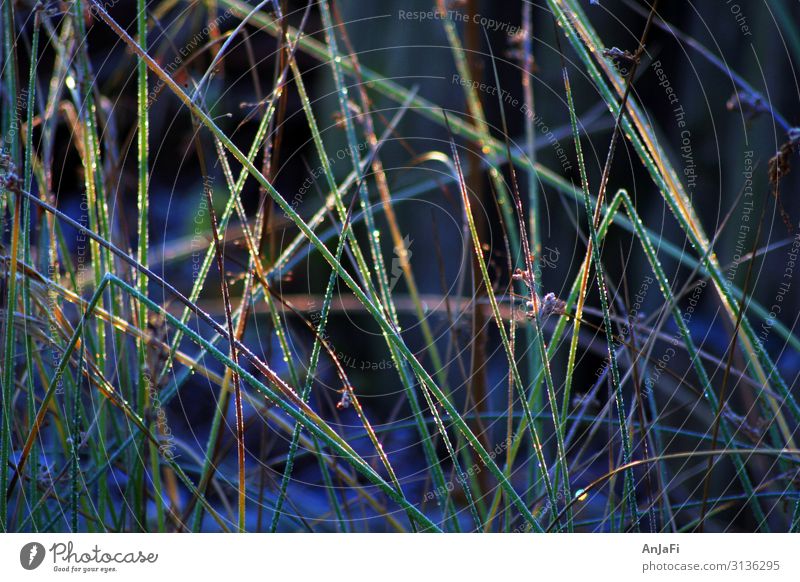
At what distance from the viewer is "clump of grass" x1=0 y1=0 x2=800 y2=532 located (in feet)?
1.59

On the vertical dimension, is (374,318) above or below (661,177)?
below

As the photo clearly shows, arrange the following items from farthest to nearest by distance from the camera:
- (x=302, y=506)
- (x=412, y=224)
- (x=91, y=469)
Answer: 1. (x=412, y=224)
2. (x=302, y=506)
3. (x=91, y=469)

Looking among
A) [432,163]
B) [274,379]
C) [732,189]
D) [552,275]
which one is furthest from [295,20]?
[274,379]

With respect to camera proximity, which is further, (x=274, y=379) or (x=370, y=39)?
(x=370, y=39)

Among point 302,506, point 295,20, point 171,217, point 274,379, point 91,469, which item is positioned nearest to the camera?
point 274,379

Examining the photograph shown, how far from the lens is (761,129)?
84cm

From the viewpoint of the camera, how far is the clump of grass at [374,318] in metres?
0.48

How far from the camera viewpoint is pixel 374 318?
79 cm

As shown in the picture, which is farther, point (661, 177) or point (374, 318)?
point (374, 318)

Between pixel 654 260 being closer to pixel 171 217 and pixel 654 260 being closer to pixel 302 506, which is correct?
pixel 302 506
